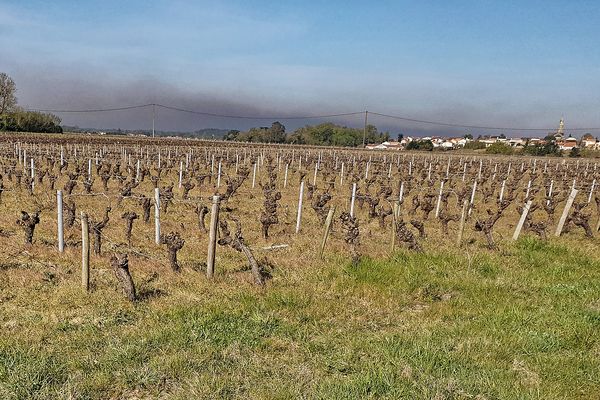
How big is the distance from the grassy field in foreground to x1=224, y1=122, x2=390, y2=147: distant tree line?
341 feet

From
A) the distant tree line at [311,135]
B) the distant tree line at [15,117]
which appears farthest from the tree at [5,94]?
the distant tree line at [311,135]

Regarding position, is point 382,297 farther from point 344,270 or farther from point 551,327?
point 551,327

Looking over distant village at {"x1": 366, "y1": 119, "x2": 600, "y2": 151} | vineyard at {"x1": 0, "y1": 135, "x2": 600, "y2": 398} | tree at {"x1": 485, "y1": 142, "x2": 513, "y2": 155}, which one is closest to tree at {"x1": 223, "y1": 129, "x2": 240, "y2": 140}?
distant village at {"x1": 366, "y1": 119, "x2": 600, "y2": 151}

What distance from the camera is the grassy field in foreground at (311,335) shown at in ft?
14.1

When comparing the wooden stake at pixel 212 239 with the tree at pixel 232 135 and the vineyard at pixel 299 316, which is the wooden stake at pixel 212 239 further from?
the tree at pixel 232 135

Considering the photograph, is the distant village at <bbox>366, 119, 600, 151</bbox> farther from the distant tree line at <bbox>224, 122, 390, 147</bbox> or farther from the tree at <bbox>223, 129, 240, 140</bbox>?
the tree at <bbox>223, 129, 240, 140</bbox>

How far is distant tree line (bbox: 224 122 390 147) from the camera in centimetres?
11356

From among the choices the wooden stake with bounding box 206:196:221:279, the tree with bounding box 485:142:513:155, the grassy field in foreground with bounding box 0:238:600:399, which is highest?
the tree with bounding box 485:142:513:155

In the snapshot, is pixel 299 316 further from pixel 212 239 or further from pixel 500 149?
pixel 500 149

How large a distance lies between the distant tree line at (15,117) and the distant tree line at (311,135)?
161 ft

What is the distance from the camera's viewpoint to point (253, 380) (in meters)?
4.46

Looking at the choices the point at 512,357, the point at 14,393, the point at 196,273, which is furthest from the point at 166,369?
the point at 512,357

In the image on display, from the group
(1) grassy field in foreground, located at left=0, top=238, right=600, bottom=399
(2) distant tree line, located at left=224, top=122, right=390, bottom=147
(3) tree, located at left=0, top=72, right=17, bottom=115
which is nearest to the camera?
(1) grassy field in foreground, located at left=0, top=238, right=600, bottom=399

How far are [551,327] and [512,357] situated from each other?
130cm
